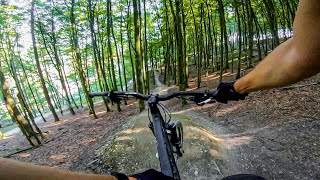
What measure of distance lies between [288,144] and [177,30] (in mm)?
10014

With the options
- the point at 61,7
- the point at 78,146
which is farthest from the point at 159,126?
the point at 61,7

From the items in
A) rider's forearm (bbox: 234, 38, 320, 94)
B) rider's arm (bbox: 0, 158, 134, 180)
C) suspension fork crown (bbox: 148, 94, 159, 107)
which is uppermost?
rider's forearm (bbox: 234, 38, 320, 94)

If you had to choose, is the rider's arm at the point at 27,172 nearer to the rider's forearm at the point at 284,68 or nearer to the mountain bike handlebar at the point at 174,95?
the rider's forearm at the point at 284,68

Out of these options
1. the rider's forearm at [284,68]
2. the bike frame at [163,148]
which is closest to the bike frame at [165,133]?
the bike frame at [163,148]

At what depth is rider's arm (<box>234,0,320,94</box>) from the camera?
2.97 feet

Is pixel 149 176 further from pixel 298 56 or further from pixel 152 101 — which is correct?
pixel 298 56

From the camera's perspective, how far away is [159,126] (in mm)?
2043

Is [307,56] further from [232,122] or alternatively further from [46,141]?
[46,141]

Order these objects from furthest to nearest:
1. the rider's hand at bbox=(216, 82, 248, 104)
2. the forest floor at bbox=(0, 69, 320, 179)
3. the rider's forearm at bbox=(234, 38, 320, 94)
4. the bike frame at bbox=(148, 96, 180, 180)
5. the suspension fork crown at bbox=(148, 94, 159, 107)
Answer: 1. the forest floor at bbox=(0, 69, 320, 179)
2. the suspension fork crown at bbox=(148, 94, 159, 107)
3. the bike frame at bbox=(148, 96, 180, 180)
4. the rider's hand at bbox=(216, 82, 248, 104)
5. the rider's forearm at bbox=(234, 38, 320, 94)

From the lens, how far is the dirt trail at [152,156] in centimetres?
536

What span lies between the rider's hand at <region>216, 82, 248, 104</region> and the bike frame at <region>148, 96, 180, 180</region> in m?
0.57

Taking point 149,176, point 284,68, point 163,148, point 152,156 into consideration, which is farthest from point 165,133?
point 152,156

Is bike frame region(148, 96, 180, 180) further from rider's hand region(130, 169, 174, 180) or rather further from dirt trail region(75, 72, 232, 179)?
dirt trail region(75, 72, 232, 179)

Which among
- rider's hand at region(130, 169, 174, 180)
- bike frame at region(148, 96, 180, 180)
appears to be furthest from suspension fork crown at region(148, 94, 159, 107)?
rider's hand at region(130, 169, 174, 180)
